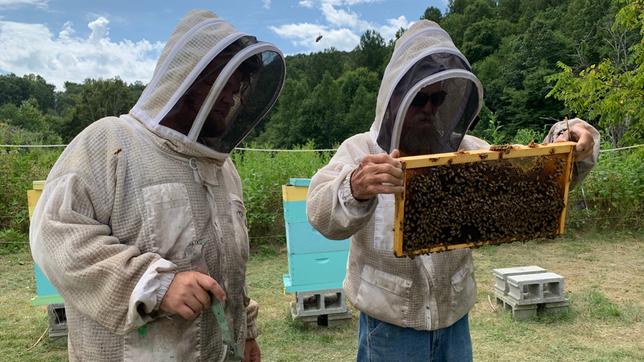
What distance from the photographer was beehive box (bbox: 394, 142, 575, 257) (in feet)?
6.18

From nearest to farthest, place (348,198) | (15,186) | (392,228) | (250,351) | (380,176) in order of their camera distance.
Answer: (380,176) < (348,198) < (392,228) < (250,351) < (15,186)

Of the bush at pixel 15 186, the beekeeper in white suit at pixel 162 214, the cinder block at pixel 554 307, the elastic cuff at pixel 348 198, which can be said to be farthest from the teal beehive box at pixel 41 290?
the cinder block at pixel 554 307

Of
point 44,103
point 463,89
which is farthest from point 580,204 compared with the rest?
point 44,103

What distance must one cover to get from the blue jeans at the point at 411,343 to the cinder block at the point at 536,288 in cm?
312

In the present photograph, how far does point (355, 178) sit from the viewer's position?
5.98 ft

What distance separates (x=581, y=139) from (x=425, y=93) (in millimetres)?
Result: 681

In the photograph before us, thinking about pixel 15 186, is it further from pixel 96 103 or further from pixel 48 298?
pixel 96 103

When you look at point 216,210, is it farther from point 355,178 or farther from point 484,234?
point 484,234

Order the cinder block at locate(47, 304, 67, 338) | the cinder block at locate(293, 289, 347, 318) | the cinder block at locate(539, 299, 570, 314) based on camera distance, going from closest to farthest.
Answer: the cinder block at locate(47, 304, 67, 338)
the cinder block at locate(293, 289, 347, 318)
the cinder block at locate(539, 299, 570, 314)

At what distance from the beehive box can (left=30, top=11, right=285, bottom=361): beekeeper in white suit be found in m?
0.66

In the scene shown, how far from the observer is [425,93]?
2143 millimetres

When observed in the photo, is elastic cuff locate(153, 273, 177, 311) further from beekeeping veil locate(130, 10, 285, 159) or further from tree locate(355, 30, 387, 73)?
tree locate(355, 30, 387, 73)

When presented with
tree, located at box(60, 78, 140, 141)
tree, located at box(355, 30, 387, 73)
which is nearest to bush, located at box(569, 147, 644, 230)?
tree, located at box(60, 78, 140, 141)

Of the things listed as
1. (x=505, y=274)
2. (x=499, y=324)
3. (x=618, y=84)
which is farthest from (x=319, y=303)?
(x=618, y=84)
